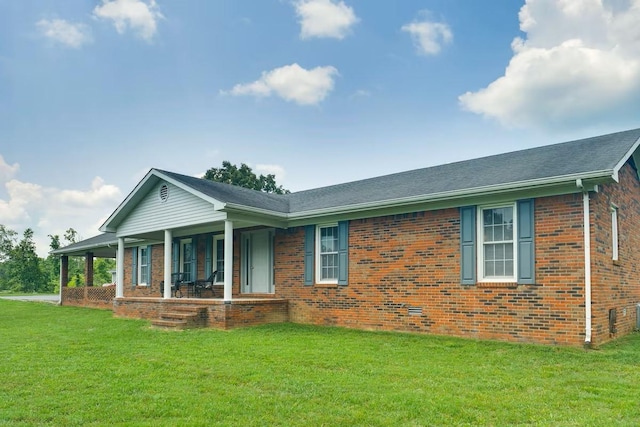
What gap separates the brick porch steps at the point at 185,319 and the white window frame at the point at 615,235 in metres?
9.04

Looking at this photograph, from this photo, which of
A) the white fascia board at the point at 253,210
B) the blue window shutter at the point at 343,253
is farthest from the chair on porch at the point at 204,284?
the blue window shutter at the point at 343,253

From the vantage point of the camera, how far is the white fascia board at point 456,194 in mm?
8530

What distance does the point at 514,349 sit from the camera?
869 cm

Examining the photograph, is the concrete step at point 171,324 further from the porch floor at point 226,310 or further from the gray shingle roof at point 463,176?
the gray shingle roof at point 463,176

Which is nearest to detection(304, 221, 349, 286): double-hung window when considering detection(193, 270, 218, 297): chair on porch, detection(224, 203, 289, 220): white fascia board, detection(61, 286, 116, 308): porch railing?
detection(224, 203, 289, 220): white fascia board

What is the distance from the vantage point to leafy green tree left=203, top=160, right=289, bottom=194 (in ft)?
118

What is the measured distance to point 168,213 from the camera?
46.6 ft

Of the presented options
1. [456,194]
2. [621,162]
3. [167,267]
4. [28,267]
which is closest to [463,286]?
[456,194]

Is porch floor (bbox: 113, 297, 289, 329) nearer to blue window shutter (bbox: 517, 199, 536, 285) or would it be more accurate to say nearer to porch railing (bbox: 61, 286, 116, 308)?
blue window shutter (bbox: 517, 199, 536, 285)

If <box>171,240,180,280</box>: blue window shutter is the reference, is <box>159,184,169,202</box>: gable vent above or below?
above

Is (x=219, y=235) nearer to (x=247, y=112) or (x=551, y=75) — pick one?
(x=247, y=112)

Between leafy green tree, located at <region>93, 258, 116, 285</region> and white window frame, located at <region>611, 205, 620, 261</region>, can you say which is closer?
white window frame, located at <region>611, 205, 620, 261</region>

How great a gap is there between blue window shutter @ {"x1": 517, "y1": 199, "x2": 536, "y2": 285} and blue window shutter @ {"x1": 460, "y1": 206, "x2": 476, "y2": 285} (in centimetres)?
90

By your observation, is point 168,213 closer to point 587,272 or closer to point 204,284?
point 204,284
